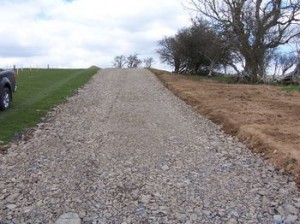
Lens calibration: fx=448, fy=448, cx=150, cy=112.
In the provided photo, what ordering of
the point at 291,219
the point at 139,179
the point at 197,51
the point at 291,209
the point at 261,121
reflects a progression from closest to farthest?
the point at 291,219
the point at 291,209
the point at 139,179
the point at 261,121
the point at 197,51

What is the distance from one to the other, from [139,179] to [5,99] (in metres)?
8.14

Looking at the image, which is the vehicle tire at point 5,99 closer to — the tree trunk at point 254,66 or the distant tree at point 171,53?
the tree trunk at point 254,66

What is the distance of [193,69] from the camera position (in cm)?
4647

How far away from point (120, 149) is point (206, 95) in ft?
33.9

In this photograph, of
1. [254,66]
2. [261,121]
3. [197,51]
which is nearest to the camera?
[261,121]

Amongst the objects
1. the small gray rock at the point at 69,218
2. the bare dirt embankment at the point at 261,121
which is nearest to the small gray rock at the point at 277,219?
the bare dirt embankment at the point at 261,121

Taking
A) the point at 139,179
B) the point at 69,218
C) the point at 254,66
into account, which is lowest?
the point at 69,218

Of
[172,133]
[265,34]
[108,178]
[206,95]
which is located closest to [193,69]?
[265,34]

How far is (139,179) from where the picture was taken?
6715 mm

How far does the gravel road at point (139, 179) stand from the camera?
5.50 m

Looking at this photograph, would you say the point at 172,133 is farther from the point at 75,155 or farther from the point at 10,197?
the point at 10,197

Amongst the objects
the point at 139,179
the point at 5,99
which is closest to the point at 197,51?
the point at 5,99

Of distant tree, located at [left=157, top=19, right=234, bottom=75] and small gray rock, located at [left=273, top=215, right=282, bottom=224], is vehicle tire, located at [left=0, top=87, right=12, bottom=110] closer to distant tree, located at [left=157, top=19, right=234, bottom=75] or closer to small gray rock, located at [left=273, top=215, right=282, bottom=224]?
small gray rock, located at [left=273, top=215, right=282, bottom=224]

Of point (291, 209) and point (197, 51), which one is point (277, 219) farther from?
point (197, 51)
